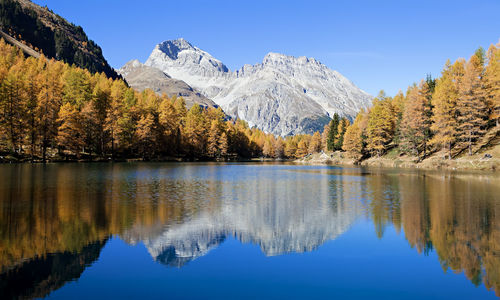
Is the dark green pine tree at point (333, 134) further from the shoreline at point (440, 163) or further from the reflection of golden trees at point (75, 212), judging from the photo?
the reflection of golden trees at point (75, 212)

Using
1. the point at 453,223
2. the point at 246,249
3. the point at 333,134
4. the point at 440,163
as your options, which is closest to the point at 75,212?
the point at 246,249

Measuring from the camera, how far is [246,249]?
49.1 ft

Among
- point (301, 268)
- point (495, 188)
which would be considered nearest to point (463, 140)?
point (495, 188)

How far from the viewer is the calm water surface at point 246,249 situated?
10.7 metres

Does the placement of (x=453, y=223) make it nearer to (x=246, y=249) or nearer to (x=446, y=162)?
(x=246, y=249)

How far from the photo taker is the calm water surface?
10742 mm

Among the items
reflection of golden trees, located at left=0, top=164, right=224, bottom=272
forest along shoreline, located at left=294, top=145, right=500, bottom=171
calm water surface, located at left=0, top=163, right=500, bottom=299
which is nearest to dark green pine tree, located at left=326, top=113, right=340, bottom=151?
forest along shoreline, located at left=294, top=145, right=500, bottom=171

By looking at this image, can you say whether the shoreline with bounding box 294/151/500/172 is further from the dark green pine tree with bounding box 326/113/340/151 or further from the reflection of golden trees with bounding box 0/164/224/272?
the reflection of golden trees with bounding box 0/164/224/272

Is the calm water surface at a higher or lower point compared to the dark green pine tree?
lower

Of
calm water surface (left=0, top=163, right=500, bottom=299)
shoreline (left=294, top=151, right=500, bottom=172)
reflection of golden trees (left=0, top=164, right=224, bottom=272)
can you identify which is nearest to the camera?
calm water surface (left=0, top=163, right=500, bottom=299)

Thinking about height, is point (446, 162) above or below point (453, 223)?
above

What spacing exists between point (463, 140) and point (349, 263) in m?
71.1

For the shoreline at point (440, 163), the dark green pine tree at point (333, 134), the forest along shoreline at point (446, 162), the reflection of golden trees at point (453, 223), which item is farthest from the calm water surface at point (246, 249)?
the dark green pine tree at point (333, 134)

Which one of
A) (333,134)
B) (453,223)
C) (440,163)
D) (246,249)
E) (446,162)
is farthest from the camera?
(333,134)
